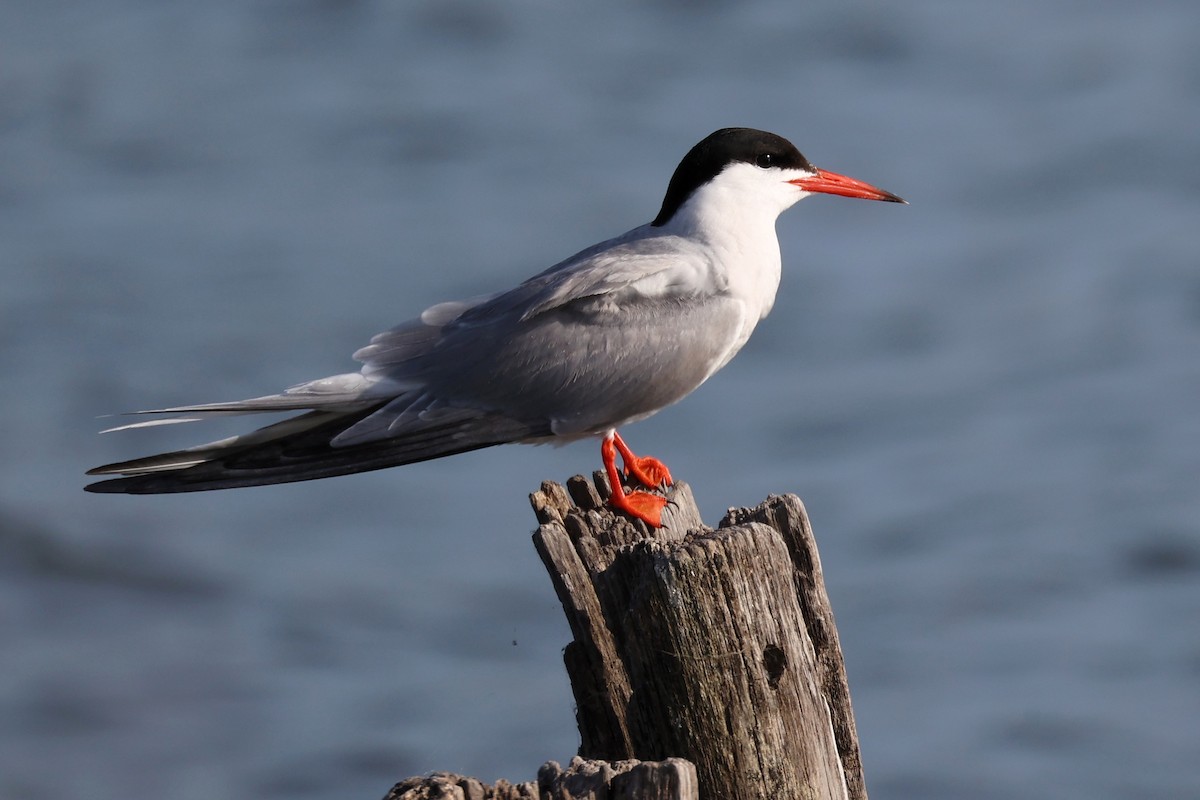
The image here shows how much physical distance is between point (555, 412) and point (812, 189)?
1422 mm

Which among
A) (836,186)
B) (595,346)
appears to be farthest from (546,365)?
(836,186)

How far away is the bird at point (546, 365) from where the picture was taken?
483 centimetres

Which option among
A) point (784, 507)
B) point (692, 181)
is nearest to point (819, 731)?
point (784, 507)

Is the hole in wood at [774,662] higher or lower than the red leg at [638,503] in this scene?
lower

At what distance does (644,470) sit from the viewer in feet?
17.1

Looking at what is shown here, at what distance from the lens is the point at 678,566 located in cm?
332

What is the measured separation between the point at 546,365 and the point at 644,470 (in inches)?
21.6

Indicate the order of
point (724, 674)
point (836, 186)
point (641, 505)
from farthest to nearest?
1. point (836, 186)
2. point (641, 505)
3. point (724, 674)

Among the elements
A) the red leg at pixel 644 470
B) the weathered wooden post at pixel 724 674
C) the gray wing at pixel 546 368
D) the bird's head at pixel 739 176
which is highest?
the bird's head at pixel 739 176

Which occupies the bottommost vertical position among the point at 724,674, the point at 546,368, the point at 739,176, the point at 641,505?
the point at 724,674

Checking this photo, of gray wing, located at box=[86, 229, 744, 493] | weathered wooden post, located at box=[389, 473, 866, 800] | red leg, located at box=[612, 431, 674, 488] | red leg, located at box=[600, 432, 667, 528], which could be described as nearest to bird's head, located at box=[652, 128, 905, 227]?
gray wing, located at box=[86, 229, 744, 493]

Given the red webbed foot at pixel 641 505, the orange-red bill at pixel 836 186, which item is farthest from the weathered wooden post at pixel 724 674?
the orange-red bill at pixel 836 186

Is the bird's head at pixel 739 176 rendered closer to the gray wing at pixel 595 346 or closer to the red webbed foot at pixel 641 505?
the gray wing at pixel 595 346

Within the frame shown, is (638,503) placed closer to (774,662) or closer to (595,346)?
(595,346)
